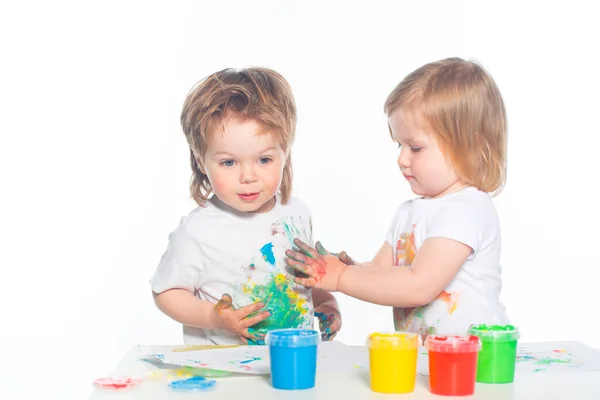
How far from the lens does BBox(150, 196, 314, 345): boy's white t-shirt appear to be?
190cm

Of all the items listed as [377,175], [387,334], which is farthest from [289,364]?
[377,175]

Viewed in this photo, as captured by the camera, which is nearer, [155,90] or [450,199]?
[450,199]

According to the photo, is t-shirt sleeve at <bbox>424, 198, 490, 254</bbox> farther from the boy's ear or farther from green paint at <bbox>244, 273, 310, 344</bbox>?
the boy's ear

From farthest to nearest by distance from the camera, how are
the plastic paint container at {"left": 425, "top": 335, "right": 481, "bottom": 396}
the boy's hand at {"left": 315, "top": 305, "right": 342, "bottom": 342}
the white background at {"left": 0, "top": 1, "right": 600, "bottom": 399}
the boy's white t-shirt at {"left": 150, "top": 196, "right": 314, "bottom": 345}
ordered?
the white background at {"left": 0, "top": 1, "right": 600, "bottom": 399} < the boy's hand at {"left": 315, "top": 305, "right": 342, "bottom": 342} < the boy's white t-shirt at {"left": 150, "top": 196, "right": 314, "bottom": 345} < the plastic paint container at {"left": 425, "top": 335, "right": 481, "bottom": 396}

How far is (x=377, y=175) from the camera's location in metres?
3.67

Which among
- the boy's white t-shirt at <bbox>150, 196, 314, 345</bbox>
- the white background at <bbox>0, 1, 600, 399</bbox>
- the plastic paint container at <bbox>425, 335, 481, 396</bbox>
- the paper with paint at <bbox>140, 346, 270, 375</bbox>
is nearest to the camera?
the plastic paint container at <bbox>425, 335, 481, 396</bbox>

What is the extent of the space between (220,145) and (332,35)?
6.43 ft

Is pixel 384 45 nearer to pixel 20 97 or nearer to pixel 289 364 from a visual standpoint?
pixel 20 97

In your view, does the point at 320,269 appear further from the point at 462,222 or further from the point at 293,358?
the point at 293,358

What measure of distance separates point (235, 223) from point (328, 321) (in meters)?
0.35

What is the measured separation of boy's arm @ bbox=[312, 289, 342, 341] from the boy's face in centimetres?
36

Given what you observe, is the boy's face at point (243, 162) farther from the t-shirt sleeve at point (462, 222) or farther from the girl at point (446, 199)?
the t-shirt sleeve at point (462, 222)

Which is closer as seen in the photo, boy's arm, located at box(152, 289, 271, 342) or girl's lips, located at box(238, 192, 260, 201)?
boy's arm, located at box(152, 289, 271, 342)

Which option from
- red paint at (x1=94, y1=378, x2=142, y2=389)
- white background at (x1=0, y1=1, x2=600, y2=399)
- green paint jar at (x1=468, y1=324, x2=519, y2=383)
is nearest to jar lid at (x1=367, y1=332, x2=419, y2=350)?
green paint jar at (x1=468, y1=324, x2=519, y2=383)
